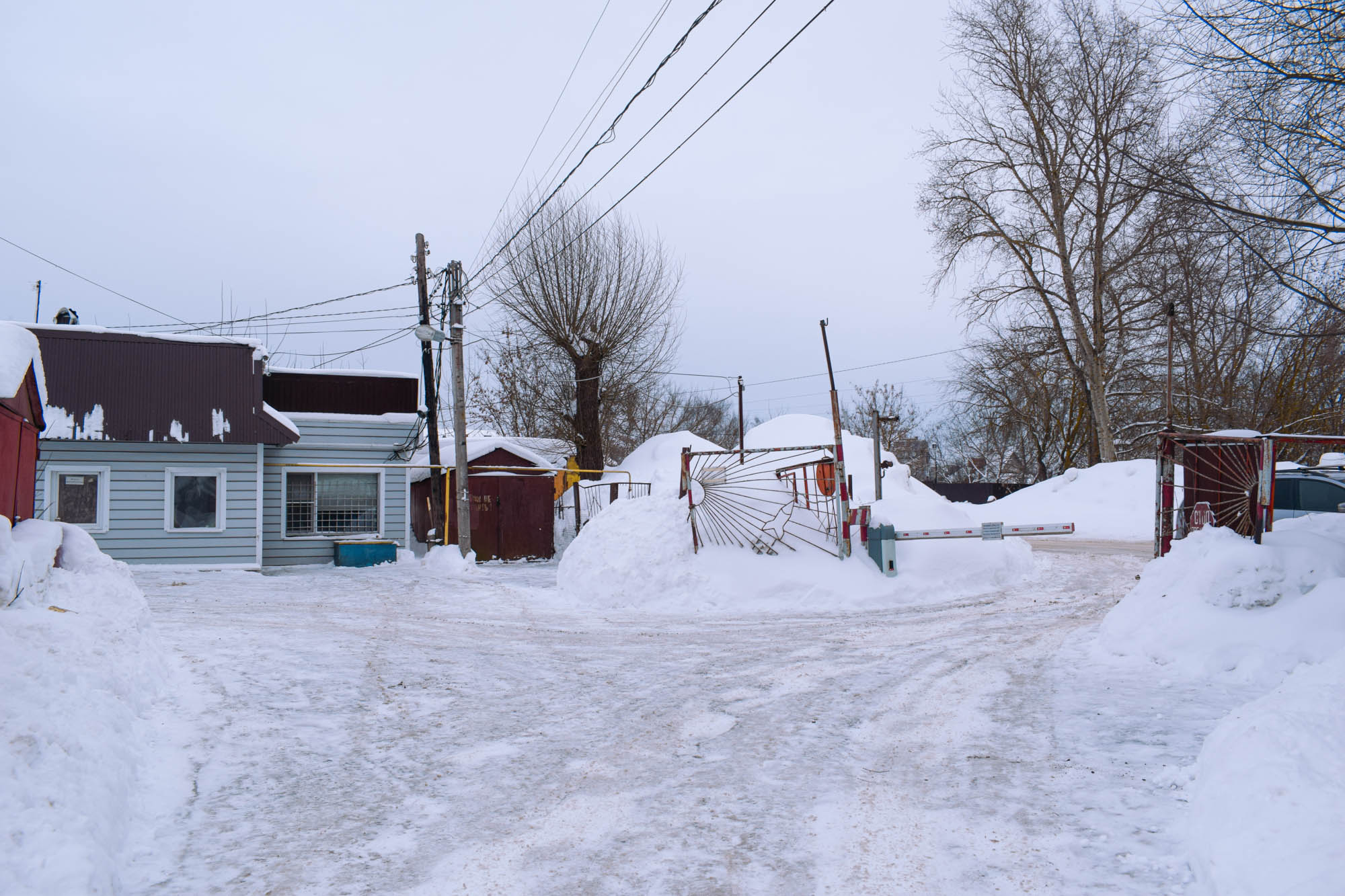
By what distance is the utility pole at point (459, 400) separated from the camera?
58.4 feet

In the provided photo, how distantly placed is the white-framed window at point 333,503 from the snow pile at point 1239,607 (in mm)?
16711

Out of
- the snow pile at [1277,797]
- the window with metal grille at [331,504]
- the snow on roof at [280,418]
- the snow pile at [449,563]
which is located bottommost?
the snow pile at [1277,797]

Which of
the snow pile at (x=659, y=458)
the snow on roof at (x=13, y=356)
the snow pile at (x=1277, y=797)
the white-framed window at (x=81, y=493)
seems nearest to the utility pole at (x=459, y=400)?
the white-framed window at (x=81, y=493)

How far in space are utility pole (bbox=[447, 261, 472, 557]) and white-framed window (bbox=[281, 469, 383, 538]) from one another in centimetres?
386

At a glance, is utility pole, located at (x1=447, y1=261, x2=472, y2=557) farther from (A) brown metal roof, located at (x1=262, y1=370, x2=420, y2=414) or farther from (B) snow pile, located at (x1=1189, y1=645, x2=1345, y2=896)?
(B) snow pile, located at (x1=1189, y1=645, x2=1345, y2=896)

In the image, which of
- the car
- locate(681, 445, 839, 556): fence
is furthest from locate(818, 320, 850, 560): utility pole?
the car

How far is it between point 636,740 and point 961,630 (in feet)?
18.1

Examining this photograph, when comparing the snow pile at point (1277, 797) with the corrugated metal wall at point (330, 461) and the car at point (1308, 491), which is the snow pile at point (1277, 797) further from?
the corrugated metal wall at point (330, 461)

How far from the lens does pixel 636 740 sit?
5895 mm

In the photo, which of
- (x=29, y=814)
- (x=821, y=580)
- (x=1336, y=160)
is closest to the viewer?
(x=29, y=814)

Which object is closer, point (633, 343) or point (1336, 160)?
point (1336, 160)

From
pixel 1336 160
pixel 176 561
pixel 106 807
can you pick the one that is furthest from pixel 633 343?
pixel 106 807

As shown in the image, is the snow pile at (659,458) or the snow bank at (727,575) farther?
the snow pile at (659,458)

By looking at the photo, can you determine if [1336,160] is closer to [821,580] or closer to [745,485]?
[821,580]
